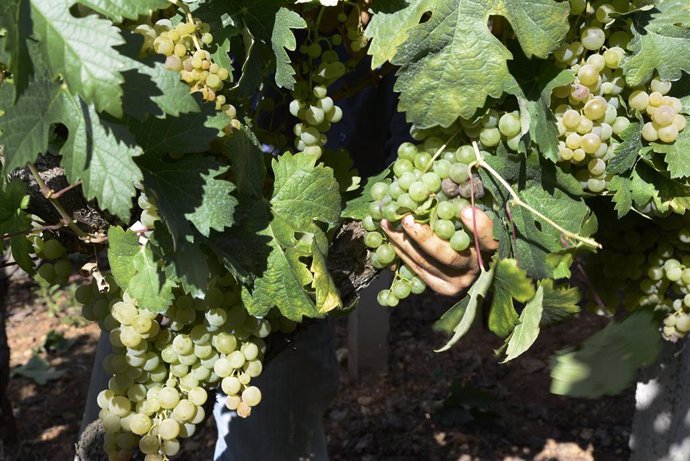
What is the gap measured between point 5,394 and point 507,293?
6.42 ft

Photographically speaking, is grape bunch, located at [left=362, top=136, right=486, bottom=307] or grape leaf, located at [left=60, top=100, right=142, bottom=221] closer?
grape leaf, located at [left=60, top=100, right=142, bottom=221]

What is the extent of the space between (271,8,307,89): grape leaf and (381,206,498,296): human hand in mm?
212

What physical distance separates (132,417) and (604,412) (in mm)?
2292

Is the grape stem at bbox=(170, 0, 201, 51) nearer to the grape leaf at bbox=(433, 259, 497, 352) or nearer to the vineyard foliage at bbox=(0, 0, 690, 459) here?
the vineyard foliage at bbox=(0, 0, 690, 459)

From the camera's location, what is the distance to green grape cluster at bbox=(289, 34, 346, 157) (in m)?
0.94

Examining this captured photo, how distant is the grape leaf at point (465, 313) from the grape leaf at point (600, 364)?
192 mm

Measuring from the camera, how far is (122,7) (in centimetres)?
65

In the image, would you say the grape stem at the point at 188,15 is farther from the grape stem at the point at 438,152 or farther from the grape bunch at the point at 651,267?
the grape bunch at the point at 651,267

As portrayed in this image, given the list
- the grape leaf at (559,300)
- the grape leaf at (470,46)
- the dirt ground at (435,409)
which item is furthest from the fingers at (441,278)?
the dirt ground at (435,409)

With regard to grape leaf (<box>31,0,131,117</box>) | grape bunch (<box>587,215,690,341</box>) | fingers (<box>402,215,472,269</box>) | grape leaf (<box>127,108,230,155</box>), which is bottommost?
grape bunch (<box>587,215,690,341</box>)

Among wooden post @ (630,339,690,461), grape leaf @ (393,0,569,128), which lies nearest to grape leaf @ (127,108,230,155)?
grape leaf @ (393,0,569,128)

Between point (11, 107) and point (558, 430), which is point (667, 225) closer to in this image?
point (11, 107)

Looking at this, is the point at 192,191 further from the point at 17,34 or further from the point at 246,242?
the point at 17,34

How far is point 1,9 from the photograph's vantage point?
0.60m
